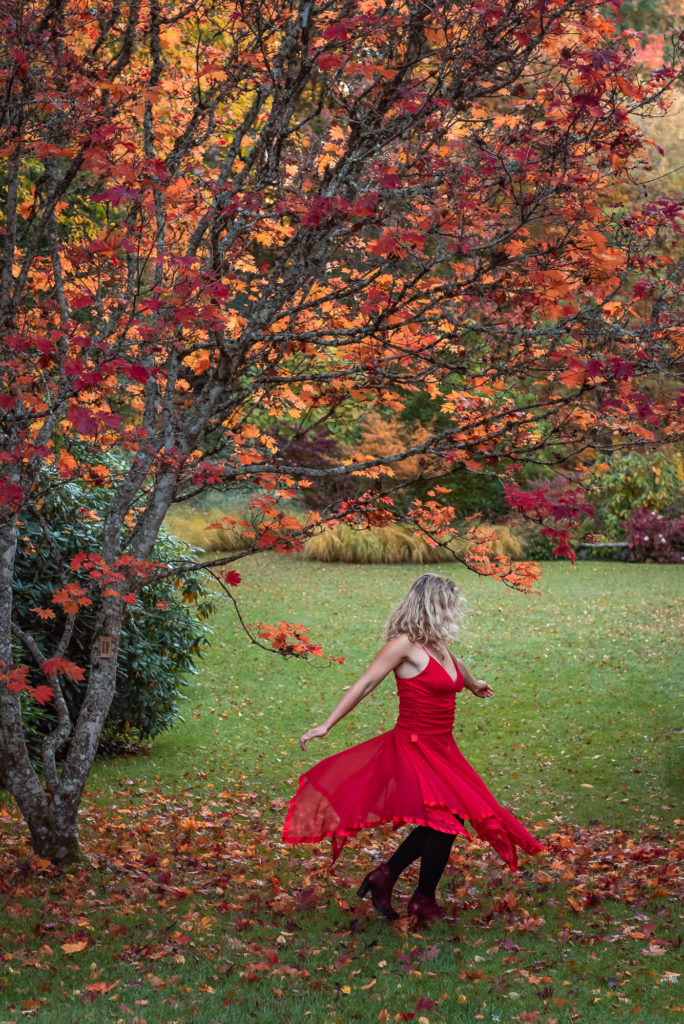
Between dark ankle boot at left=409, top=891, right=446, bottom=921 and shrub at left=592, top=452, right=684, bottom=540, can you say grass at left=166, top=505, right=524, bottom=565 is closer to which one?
shrub at left=592, top=452, right=684, bottom=540

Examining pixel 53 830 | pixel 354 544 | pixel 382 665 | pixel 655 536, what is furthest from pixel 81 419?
pixel 655 536

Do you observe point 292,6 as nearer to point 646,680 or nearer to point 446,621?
point 446,621

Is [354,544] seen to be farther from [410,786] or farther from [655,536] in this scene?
[410,786]

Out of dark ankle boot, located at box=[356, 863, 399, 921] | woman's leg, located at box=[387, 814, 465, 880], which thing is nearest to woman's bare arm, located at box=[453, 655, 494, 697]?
woman's leg, located at box=[387, 814, 465, 880]

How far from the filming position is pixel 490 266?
4477mm

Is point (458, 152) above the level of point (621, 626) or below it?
above

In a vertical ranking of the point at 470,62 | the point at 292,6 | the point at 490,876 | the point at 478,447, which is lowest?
the point at 490,876

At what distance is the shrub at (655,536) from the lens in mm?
20656

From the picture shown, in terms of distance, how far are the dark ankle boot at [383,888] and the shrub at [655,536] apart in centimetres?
1748

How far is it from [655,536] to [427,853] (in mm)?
17681

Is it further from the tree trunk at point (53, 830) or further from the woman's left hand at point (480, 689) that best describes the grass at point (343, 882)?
the woman's left hand at point (480, 689)

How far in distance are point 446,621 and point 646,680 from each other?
8.03 meters

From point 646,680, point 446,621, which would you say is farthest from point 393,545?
point 446,621

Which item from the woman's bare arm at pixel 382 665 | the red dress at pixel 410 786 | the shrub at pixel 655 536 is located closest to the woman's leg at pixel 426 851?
the red dress at pixel 410 786
